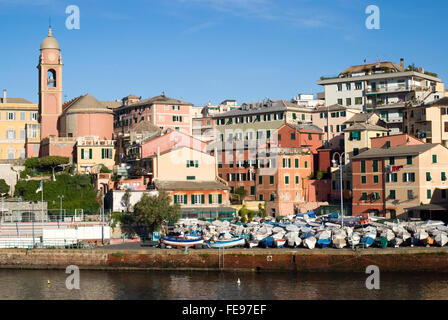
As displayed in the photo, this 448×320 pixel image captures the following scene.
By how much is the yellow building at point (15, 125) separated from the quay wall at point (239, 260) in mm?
37487

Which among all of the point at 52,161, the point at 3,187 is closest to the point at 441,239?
the point at 52,161

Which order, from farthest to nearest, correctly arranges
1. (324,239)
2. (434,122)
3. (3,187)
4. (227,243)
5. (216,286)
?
(434,122) → (3,187) → (227,243) → (324,239) → (216,286)

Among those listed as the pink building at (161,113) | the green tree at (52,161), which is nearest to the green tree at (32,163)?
the green tree at (52,161)

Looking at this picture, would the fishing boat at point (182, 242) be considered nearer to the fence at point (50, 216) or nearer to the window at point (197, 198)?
the fence at point (50, 216)

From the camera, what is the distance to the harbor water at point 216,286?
51.4 metres

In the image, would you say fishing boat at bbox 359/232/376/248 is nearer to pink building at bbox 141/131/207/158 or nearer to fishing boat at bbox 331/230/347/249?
fishing boat at bbox 331/230/347/249

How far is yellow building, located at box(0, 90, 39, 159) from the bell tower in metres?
2.30

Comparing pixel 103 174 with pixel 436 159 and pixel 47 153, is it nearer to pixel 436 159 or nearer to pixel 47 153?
pixel 47 153

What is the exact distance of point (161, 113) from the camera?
10256cm

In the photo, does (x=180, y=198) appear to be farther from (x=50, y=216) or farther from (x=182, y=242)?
(x=182, y=242)

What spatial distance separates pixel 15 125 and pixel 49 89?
7484mm

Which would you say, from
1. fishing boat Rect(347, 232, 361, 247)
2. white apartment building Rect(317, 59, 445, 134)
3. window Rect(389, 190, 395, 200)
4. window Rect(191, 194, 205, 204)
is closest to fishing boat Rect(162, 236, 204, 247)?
fishing boat Rect(347, 232, 361, 247)
